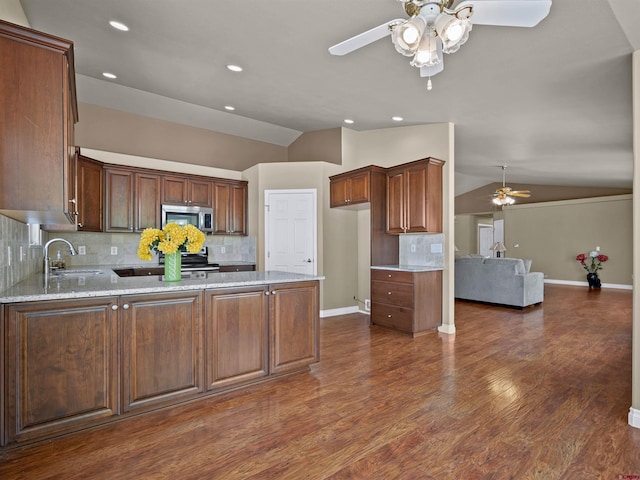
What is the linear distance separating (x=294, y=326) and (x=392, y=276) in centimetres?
205

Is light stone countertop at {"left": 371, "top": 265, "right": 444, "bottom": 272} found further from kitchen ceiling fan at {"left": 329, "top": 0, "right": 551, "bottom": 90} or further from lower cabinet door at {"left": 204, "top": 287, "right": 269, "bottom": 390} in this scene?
kitchen ceiling fan at {"left": 329, "top": 0, "right": 551, "bottom": 90}

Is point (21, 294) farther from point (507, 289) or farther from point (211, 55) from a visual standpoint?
point (507, 289)

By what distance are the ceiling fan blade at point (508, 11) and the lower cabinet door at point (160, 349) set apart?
2.41m

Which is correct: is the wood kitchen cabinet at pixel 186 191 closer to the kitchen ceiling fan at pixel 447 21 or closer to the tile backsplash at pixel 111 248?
the tile backsplash at pixel 111 248

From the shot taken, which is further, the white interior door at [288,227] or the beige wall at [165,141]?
the white interior door at [288,227]

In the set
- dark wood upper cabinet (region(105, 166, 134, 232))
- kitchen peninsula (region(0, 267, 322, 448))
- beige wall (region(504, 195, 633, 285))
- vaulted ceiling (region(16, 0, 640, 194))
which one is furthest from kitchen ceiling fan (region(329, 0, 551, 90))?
beige wall (region(504, 195, 633, 285))

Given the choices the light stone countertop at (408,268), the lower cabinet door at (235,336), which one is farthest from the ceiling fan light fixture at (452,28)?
the light stone countertop at (408,268)

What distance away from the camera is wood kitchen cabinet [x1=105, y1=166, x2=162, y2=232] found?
15.5 ft

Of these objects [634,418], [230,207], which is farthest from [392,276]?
[230,207]

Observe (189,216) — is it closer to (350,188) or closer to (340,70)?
(350,188)

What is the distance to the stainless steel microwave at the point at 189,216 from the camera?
16.7ft

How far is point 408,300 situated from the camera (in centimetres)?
442

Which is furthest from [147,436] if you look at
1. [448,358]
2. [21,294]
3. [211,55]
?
[211,55]

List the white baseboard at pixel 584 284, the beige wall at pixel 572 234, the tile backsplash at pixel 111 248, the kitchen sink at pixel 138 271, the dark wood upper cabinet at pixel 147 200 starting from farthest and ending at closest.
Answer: the beige wall at pixel 572 234 < the white baseboard at pixel 584 284 < the dark wood upper cabinet at pixel 147 200 < the tile backsplash at pixel 111 248 < the kitchen sink at pixel 138 271
